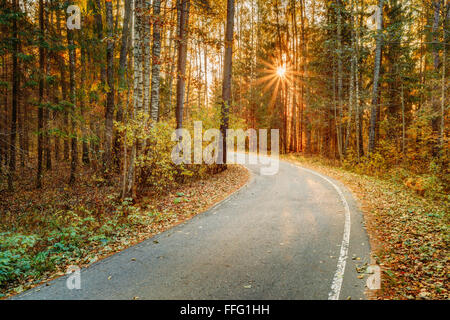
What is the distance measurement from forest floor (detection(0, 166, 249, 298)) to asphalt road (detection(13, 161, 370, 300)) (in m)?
0.65

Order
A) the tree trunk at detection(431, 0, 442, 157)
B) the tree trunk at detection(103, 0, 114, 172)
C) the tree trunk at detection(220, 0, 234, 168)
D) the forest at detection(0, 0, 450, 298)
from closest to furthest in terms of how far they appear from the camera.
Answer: the forest at detection(0, 0, 450, 298) → the tree trunk at detection(431, 0, 442, 157) → the tree trunk at detection(103, 0, 114, 172) → the tree trunk at detection(220, 0, 234, 168)

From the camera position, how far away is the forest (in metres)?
7.62

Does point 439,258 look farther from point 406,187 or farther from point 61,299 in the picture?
point 406,187

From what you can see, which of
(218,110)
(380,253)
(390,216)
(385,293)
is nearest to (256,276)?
(385,293)

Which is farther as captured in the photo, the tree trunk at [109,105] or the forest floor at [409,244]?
the tree trunk at [109,105]

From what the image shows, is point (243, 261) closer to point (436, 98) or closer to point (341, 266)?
point (341, 266)

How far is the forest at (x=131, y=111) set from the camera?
7617mm

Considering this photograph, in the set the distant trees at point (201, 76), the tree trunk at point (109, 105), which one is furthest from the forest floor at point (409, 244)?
the tree trunk at point (109, 105)

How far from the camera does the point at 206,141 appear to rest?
13188 millimetres

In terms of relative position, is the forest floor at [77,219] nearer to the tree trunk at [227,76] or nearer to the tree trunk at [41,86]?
the tree trunk at [41,86]

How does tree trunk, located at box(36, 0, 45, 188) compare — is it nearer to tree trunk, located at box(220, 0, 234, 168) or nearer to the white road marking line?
tree trunk, located at box(220, 0, 234, 168)

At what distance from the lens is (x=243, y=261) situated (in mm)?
4980

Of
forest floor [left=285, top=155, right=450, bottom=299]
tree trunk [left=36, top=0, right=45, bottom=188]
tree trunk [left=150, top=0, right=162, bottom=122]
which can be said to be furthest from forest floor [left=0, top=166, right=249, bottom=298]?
forest floor [left=285, top=155, right=450, bottom=299]

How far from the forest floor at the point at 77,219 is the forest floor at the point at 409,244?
556cm
